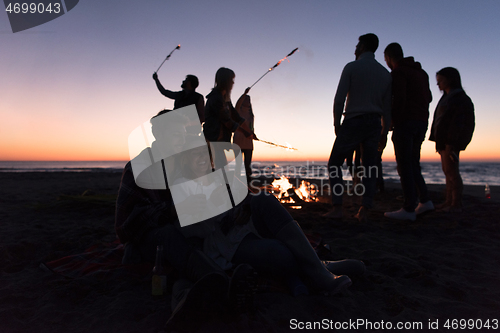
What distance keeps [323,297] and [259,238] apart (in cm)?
61

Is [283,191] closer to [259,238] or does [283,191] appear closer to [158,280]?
[259,238]

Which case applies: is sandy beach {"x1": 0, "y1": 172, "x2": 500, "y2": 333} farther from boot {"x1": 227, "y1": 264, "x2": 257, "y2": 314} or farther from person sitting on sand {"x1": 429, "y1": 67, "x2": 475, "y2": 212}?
person sitting on sand {"x1": 429, "y1": 67, "x2": 475, "y2": 212}

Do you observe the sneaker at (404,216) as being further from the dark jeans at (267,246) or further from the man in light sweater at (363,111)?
the dark jeans at (267,246)

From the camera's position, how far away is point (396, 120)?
13.8 ft

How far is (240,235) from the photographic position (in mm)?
2066

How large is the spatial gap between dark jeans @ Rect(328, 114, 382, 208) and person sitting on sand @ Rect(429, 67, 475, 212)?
1691 millimetres

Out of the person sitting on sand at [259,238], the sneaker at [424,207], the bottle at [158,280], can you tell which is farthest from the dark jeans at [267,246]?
the sneaker at [424,207]

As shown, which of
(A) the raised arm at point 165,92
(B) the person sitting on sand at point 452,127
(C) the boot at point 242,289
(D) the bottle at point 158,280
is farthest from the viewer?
(A) the raised arm at point 165,92

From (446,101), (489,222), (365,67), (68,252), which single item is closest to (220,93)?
(365,67)

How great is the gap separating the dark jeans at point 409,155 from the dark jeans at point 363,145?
60cm

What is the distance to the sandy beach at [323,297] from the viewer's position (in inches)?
64.1

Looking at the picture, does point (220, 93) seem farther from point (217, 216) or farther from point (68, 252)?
point (68, 252)

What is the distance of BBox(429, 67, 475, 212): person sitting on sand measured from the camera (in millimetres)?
4453

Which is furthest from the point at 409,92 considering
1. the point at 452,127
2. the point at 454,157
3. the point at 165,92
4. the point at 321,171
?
the point at 321,171
